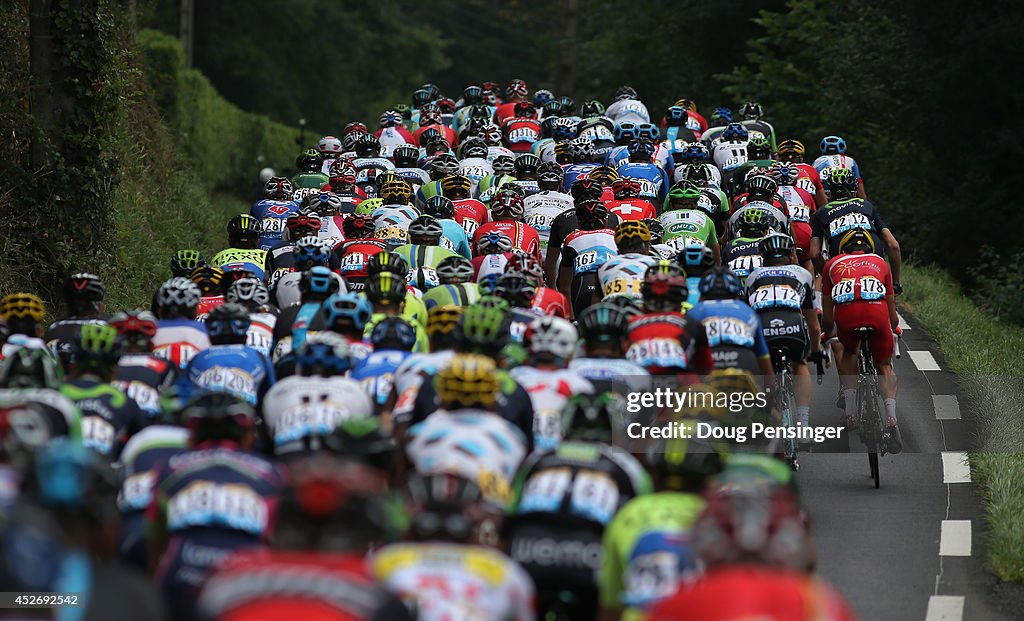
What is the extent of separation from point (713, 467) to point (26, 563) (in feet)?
10.4

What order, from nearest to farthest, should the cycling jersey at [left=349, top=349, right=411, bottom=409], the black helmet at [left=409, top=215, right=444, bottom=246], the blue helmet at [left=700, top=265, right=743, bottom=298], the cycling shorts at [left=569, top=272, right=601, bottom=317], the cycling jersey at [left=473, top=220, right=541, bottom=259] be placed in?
the cycling jersey at [left=349, top=349, right=411, bottom=409], the blue helmet at [left=700, top=265, right=743, bottom=298], the black helmet at [left=409, top=215, right=444, bottom=246], the cycling shorts at [left=569, top=272, right=601, bottom=317], the cycling jersey at [left=473, top=220, right=541, bottom=259]

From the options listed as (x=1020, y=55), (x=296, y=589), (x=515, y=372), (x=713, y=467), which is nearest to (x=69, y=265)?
(x=515, y=372)

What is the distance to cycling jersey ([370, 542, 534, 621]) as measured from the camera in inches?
233

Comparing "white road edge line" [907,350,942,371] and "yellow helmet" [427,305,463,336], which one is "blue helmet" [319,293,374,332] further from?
"white road edge line" [907,350,942,371]

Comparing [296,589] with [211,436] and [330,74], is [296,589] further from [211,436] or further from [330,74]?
[330,74]

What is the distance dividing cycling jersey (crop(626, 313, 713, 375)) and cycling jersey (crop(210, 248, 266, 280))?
5450 millimetres

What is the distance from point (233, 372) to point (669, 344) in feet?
10.1

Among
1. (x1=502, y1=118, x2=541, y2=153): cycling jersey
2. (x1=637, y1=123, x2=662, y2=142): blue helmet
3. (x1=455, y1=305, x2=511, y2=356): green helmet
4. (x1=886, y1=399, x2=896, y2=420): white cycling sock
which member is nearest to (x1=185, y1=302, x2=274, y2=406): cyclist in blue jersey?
(x1=455, y1=305, x2=511, y2=356): green helmet

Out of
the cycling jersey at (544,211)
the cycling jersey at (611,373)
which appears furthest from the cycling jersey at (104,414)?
the cycling jersey at (544,211)

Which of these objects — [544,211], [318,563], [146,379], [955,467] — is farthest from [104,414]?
[544,211]

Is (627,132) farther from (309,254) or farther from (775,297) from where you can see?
(309,254)

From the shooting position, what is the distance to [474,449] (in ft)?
25.6

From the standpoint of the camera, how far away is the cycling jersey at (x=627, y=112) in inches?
1113

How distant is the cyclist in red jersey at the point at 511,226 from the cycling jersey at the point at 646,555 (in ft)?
33.3
